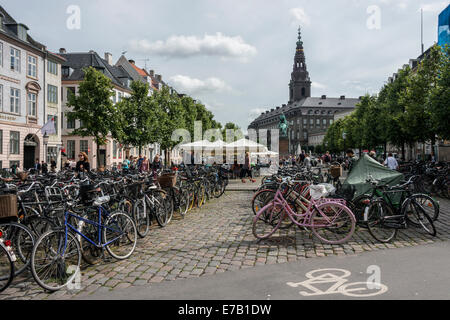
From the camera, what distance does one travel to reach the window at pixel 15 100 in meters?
31.1

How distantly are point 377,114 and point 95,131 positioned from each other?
97.3ft

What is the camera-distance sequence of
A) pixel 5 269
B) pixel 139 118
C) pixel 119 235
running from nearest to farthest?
pixel 5 269
pixel 119 235
pixel 139 118

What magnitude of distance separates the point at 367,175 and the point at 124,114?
3240 cm

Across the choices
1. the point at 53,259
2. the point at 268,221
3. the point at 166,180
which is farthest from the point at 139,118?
the point at 53,259

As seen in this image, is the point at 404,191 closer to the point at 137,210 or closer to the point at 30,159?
the point at 137,210

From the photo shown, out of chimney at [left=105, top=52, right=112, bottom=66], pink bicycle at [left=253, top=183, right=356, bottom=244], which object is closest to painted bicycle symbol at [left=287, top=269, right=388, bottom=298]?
pink bicycle at [left=253, top=183, right=356, bottom=244]

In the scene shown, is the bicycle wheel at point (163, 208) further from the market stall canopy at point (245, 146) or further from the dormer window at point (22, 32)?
the dormer window at point (22, 32)

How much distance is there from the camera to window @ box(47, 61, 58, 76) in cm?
3704

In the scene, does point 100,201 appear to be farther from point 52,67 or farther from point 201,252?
point 52,67

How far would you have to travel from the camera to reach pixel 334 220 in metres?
6.90

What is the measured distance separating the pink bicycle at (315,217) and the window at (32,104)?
32529 mm

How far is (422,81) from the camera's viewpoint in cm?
2689

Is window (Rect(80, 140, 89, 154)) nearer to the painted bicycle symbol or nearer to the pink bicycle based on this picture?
the pink bicycle
